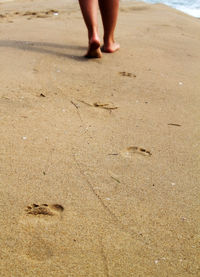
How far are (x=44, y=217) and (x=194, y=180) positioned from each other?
0.63 m

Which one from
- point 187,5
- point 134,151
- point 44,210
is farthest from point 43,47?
point 187,5

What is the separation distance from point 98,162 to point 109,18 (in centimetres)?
160

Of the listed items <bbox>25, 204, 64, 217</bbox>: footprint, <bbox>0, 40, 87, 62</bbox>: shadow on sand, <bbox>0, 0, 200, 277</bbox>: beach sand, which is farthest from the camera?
<bbox>0, 40, 87, 62</bbox>: shadow on sand

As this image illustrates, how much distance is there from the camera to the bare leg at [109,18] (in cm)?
Result: 268

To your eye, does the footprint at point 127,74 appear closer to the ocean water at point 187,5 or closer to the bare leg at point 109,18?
the bare leg at point 109,18

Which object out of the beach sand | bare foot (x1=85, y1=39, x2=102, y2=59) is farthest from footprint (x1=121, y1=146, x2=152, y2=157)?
bare foot (x1=85, y1=39, x2=102, y2=59)

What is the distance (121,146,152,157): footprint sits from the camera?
61.8 inches

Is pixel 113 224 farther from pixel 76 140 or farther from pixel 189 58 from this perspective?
pixel 189 58

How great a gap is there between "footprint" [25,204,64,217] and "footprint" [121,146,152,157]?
1.47 ft

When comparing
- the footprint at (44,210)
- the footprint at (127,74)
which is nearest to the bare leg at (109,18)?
the footprint at (127,74)

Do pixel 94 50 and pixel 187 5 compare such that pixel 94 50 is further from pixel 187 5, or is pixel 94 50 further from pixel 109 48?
pixel 187 5

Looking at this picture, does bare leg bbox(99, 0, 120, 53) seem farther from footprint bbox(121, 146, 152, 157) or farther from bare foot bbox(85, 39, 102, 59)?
footprint bbox(121, 146, 152, 157)

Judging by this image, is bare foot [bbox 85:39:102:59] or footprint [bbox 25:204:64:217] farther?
bare foot [bbox 85:39:102:59]

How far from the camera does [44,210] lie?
1.22 metres
